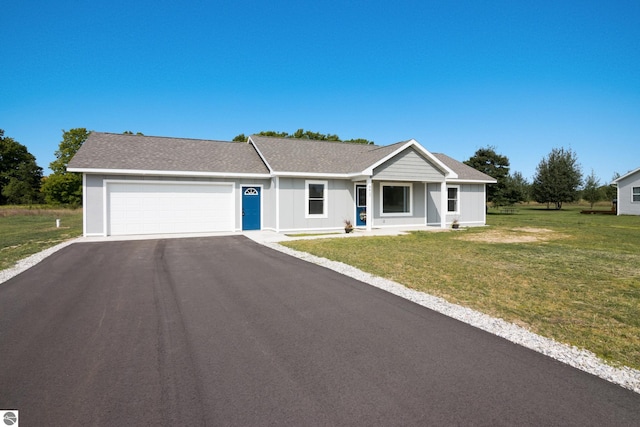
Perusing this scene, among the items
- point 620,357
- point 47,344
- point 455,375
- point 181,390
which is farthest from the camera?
point 47,344

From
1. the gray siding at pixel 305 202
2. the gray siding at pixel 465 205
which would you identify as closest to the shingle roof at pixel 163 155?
the gray siding at pixel 305 202

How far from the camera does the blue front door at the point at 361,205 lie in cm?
1873

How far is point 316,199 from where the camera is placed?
1788 centimetres

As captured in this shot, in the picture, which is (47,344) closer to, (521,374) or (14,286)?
(14,286)

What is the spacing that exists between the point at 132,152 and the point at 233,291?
13.5 m

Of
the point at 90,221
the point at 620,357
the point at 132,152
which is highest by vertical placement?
the point at 132,152

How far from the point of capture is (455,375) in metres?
3.43

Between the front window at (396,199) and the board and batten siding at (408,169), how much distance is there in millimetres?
1544

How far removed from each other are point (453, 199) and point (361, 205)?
688 centimetres

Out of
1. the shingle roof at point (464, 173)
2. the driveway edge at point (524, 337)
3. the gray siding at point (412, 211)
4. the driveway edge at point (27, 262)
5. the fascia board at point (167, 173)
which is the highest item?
the shingle roof at point (464, 173)

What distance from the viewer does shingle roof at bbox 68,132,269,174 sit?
15477 mm

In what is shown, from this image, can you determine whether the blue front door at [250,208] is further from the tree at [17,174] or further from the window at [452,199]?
the tree at [17,174]

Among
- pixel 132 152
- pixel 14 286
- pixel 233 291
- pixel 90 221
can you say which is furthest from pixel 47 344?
pixel 132 152

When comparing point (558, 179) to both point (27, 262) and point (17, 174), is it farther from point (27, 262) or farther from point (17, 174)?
point (17, 174)
